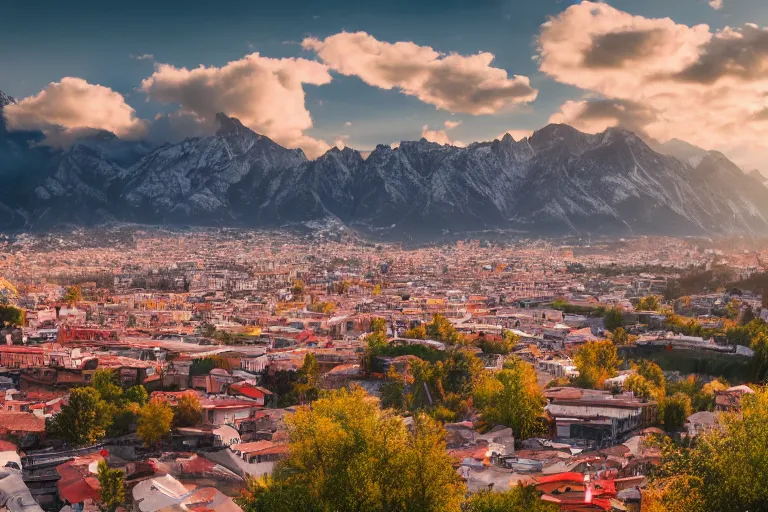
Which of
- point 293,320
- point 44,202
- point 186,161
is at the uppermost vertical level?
point 186,161

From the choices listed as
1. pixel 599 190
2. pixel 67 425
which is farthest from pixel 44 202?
pixel 67 425

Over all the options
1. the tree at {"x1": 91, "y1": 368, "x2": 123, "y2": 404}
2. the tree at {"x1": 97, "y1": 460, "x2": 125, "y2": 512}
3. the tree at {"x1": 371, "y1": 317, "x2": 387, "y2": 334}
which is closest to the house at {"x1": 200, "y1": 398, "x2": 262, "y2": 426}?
the tree at {"x1": 91, "y1": 368, "x2": 123, "y2": 404}

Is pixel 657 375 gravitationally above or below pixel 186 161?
below

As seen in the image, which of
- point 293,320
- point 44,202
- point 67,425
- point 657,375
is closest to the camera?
point 67,425

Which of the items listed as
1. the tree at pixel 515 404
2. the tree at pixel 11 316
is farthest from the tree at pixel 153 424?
the tree at pixel 11 316

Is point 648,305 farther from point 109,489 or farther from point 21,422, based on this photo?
point 109,489

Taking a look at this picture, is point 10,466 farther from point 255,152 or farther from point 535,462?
point 255,152
